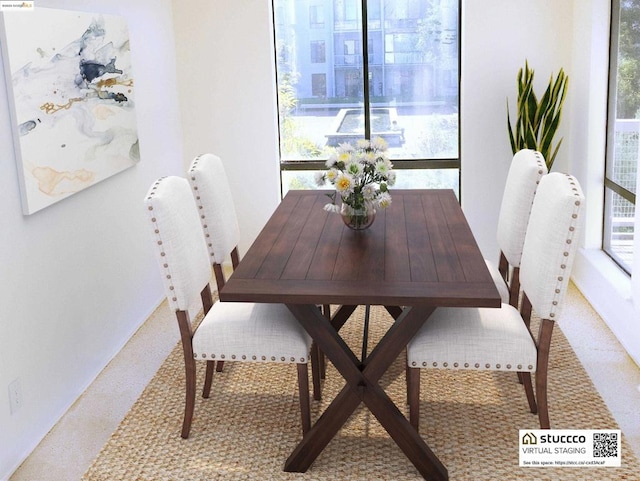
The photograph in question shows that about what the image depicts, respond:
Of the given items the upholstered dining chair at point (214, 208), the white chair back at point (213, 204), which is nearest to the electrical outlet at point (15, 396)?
the upholstered dining chair at point (214, 208)

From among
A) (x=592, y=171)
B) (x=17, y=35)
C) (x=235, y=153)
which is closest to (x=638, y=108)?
(x=592, y=171)

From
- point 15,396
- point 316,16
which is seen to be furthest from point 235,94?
point 15,396

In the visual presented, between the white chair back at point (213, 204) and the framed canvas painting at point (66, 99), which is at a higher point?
the framed canvas painting at point (66, 99)

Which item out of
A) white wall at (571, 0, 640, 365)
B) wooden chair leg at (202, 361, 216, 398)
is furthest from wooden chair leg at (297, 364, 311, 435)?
white wall at (571, 0, 640, 365)

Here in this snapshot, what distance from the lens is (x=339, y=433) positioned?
10.4 ft

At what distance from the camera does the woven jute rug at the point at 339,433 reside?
290cm

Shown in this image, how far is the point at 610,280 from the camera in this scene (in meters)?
4.28

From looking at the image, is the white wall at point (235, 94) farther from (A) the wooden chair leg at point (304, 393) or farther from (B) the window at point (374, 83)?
(A) the wooden chair leg at point (304, 393)

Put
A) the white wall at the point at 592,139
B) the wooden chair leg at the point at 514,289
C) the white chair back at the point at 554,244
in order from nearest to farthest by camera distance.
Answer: the white chair back at the point at 554,244, the wooden chair leg at the point at 514,289, the white wall at the point at 592,139

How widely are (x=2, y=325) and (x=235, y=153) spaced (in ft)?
8.83

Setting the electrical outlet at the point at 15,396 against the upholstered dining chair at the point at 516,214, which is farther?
the upholstered dining chair at the point at 516,214

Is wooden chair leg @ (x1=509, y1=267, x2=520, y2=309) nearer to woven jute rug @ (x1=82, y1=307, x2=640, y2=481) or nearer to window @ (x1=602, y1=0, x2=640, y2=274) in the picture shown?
woven jute rug @ (x1=82, y1=307, x2=640, y2=481)

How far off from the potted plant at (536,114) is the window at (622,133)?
Answer: 1.09 feet

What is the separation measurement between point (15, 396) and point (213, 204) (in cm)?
120
